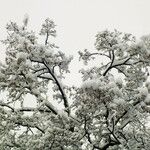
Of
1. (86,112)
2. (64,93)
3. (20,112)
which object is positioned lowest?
(86,112)

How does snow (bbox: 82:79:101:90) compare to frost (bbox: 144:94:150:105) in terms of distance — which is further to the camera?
frost (bbox: 144:94:150:105)

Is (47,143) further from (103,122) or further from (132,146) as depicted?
(132,146)

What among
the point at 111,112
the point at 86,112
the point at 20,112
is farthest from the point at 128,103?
the point at 20,112

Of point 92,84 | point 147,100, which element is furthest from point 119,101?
point 92,84

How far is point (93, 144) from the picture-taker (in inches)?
506

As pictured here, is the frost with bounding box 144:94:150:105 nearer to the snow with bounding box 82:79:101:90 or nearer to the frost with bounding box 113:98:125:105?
the frost with bounding box 113:98:125:105

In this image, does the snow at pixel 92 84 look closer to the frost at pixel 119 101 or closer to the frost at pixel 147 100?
the frost at pixel 119 101

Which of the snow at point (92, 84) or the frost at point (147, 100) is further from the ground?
the snow at point (92, 84)

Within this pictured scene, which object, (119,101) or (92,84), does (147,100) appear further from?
(92,84)

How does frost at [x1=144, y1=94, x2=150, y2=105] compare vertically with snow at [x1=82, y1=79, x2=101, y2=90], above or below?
below

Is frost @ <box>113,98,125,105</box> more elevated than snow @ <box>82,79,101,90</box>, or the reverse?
snow @ <box>82,79,101,90</box>

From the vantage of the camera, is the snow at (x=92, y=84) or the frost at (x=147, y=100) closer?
the snow at (x=92, y=84)

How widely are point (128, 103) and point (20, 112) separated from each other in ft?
13.0

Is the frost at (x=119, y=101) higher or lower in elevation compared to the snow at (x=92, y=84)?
lower
